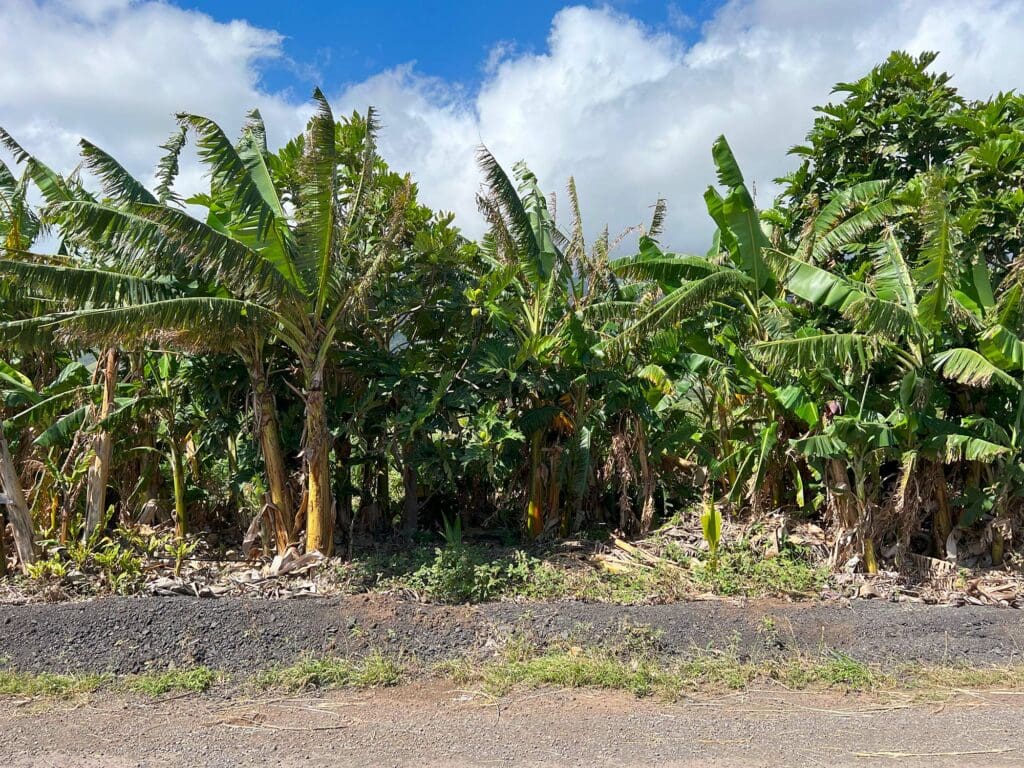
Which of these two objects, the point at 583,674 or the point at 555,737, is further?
the point at 583,674

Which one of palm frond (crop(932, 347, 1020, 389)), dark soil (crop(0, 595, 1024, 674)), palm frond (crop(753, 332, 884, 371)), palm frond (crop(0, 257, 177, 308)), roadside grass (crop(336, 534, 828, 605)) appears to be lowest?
dark soil (crop(0, 595, 1024, 674))

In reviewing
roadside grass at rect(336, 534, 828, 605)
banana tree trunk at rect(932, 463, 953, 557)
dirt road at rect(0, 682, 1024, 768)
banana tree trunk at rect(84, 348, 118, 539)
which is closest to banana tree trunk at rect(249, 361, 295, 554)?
roadside grass at rect(336, 534, 828, 605)

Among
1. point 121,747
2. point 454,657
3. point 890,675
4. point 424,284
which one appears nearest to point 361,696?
point 454,657

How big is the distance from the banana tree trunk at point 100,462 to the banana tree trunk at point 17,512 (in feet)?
1.84

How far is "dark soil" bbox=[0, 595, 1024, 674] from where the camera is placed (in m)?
6.09

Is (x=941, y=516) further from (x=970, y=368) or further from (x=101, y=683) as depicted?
(x=101, y=683)

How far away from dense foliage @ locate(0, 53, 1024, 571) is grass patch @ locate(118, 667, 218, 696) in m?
2.58

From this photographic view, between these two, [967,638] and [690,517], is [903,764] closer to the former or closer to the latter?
[967,638]

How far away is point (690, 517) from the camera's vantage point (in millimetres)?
9695

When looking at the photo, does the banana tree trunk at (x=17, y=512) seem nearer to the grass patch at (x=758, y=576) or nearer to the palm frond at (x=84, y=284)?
the palm frond at (x=84, y=284)

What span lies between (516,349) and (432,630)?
3.67 meters

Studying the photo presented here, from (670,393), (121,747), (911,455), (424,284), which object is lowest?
(121,747)

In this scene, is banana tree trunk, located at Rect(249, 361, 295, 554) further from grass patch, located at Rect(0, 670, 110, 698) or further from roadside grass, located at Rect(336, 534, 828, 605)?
grass patch, located at Rect(0, 670, 110, 698)

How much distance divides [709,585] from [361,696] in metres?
3.72
